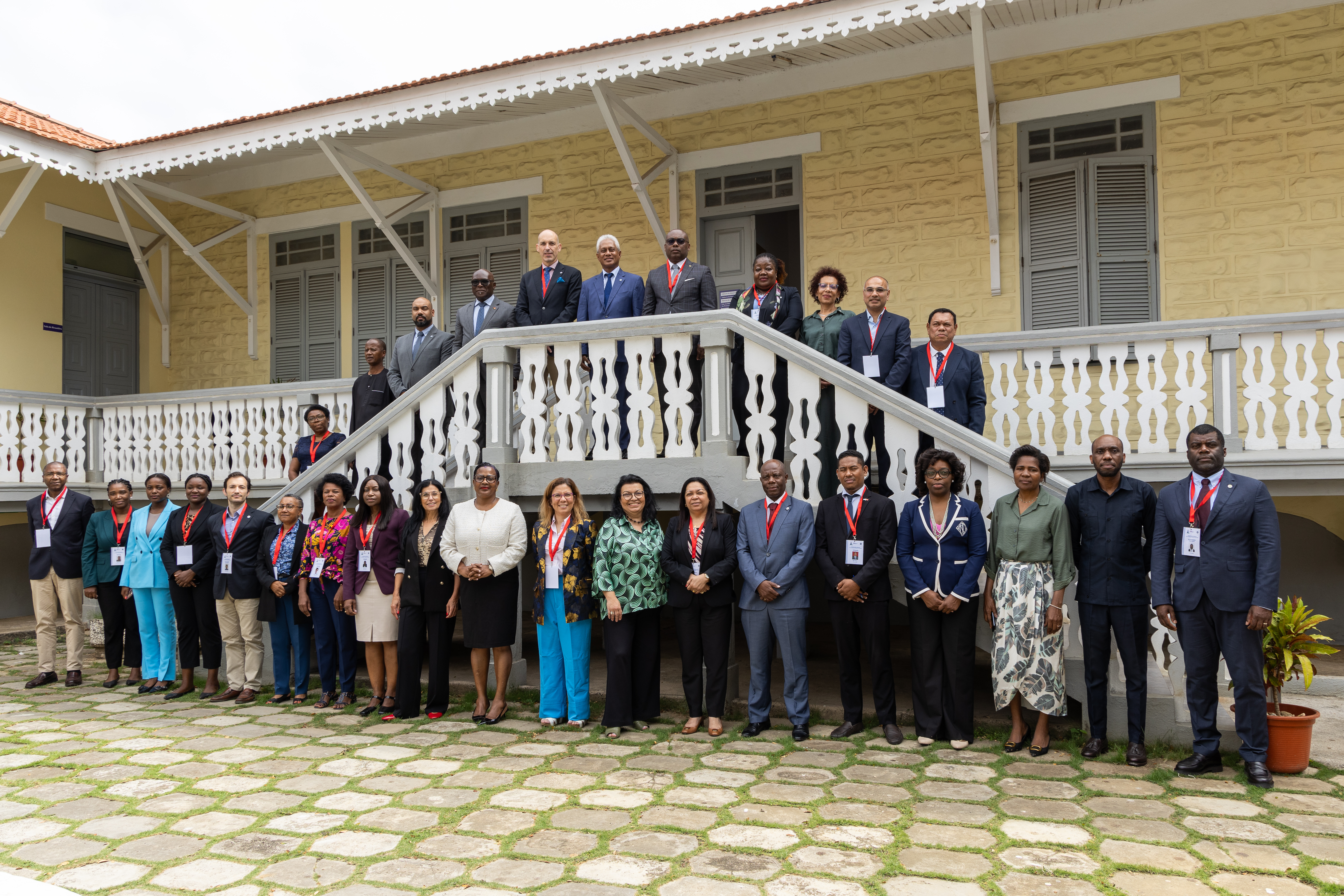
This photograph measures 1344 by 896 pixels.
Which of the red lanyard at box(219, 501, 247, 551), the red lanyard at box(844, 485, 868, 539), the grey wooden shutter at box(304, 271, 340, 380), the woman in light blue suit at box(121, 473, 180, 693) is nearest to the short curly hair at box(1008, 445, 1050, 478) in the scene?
the red lanyard at box(844, 485, 868, 539)

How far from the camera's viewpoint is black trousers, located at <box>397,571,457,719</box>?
6898mm

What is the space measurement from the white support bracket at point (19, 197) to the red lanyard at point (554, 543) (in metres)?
7.74

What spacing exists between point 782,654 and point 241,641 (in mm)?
4379

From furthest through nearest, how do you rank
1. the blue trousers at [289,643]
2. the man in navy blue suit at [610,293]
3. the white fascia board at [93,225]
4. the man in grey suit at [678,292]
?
the white fascia board at [93,225] → the man in navy blue suit at [610,293] → the blue trousers at [289,643] → the man in grey suit at [678,292]

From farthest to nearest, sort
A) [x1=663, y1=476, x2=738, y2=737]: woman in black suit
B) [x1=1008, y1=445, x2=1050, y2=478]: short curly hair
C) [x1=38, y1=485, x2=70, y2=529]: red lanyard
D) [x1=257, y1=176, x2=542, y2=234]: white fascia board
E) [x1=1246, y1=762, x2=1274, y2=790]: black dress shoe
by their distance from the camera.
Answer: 1. [x1=257, y1=176, x2=542, y2=234]: white fascia board
2. [x1=38, y1=485, x2=70, y2=529]: red lanyard
3. [x1=663, y1=476, x2=738, y2=737]: woman in black suit
4. [x1=1008, y1=445, x2=1050, y2=478]: short curly hair
5. [x1=1246, y1=762, x2=1274, y2=790]: black dress shoe

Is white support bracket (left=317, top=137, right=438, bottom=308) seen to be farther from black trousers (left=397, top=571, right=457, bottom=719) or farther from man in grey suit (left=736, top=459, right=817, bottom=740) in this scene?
man in grey suit (left=736, top=459, right=817, bottom=740)

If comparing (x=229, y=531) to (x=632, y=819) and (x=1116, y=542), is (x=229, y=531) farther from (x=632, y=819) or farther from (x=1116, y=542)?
(x=1116, y=542)

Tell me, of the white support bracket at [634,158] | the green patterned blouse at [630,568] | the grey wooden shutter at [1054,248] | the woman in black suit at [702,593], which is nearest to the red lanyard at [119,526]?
the green patterned blouse at [630,568]

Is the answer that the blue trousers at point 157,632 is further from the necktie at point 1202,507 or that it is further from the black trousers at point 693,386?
the necktie at point 1202,507

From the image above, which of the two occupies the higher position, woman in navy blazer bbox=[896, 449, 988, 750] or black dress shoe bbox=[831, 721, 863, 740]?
woman in navy blazer bbox=[896, 449, 988, 750]

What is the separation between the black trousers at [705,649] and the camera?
6.43 meters

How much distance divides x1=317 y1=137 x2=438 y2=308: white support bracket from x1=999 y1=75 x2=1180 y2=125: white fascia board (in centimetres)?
625

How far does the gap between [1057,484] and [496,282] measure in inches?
287

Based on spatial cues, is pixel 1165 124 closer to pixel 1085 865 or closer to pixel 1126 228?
pixel 1126 228
